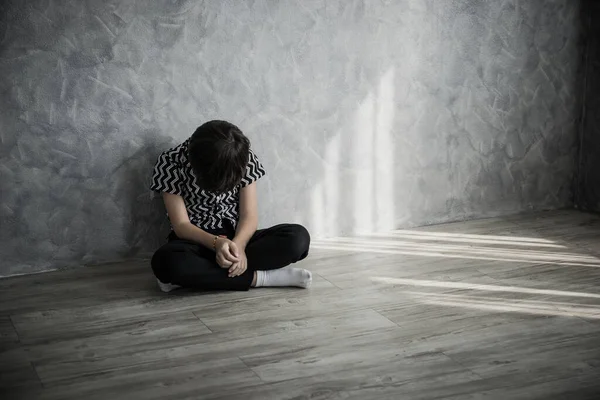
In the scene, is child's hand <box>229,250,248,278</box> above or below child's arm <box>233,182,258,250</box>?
below

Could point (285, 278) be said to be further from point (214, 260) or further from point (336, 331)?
point (336, 331)

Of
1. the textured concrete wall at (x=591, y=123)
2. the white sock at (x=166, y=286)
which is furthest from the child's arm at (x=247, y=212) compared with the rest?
the textured concrete wall at (x=591, y=123)

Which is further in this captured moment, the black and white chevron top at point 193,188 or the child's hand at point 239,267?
the black and white chevron top at point 193,188

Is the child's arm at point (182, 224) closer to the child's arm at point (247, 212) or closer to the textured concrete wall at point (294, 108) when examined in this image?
the child's arm at point (247, 212)

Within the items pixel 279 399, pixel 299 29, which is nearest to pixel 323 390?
pixel 279 399

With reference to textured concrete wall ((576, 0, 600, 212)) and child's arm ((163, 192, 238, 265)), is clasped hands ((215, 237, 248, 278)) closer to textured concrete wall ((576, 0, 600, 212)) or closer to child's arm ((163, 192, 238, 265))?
child's arm ((163, 192, 238, 265))

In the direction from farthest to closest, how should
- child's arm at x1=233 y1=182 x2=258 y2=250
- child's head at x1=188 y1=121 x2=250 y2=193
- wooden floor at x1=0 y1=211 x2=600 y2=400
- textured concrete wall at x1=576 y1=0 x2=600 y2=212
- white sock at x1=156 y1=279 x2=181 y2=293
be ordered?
textured concrete wall at x1=576 y1=0 x2=600 y2=212
child's arm at x1=233 y1=182 x2=258 y2=250
white sock at x1=156 y1=279 x2=181 y2=293
child's head at x1=188 y1=121 x2=250 y2=193
wooden floor at x1=0 y1=211 x2=600 y2=400

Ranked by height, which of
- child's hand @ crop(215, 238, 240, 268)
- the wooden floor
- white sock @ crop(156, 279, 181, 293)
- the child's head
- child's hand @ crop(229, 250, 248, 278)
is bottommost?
the wooden floor

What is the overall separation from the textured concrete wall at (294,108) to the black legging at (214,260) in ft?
1.23

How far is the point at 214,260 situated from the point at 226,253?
3.5 inches

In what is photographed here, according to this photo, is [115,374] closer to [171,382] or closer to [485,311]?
[171,382]

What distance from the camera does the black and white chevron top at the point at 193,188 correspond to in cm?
273

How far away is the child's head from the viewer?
2.52 m

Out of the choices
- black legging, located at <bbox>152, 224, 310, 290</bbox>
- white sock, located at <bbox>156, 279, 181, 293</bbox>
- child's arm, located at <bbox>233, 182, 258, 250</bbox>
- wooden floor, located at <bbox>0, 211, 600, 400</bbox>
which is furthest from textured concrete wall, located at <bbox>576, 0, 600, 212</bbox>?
white sock, located at <bbox>156, 279, 181, 293</bbox>
